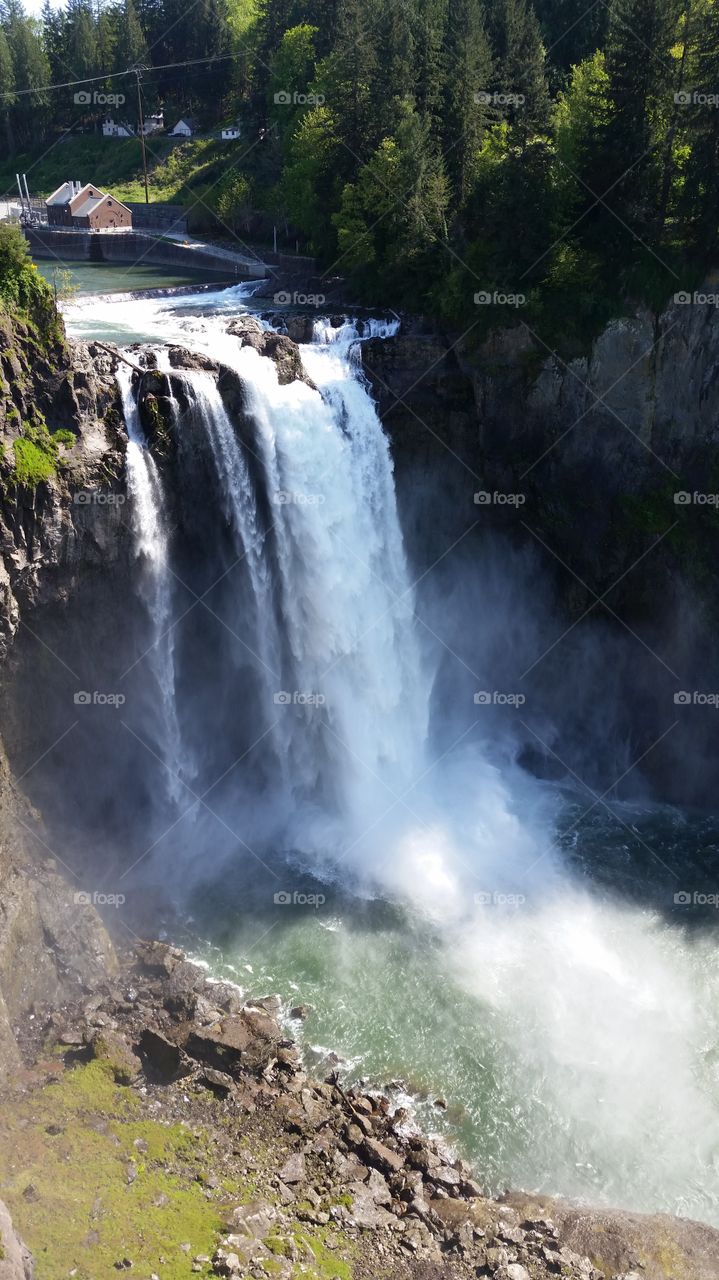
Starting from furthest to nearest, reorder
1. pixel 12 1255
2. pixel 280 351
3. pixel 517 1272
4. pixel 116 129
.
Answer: pixel 116 129 → pixel 280 351 → pixel 517 1272 → pixel 12 1255

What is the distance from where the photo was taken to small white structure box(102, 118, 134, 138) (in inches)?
3177

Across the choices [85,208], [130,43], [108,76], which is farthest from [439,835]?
[108,76]

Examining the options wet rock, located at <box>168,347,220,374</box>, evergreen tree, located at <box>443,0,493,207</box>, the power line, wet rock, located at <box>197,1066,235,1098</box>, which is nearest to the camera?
wet rock, located at <box>197,1066,235,1098</box>

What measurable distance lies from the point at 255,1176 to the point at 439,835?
12.5m

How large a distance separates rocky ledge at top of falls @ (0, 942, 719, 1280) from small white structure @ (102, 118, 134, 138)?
8172 cm

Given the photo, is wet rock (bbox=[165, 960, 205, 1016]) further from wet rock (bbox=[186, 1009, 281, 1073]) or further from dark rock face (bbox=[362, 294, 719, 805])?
dark rock face (bbox=[362, 294, 719, 805])

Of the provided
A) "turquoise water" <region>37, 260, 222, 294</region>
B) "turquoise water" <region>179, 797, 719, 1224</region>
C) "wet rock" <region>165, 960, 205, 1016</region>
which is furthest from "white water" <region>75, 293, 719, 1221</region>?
"turquoise water" <region>37, 260, 222, 294</region>

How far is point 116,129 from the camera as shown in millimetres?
81438

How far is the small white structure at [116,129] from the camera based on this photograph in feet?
265

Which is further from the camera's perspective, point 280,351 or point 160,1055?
point 280,351

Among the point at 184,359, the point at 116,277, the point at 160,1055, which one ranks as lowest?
the point at 160,1055

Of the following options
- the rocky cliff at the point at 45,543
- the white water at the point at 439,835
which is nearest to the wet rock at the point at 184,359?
the white water at the point at 439,835

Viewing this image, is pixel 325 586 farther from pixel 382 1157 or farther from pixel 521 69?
pixel 521 69

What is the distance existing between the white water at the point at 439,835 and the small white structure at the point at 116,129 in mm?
59809
